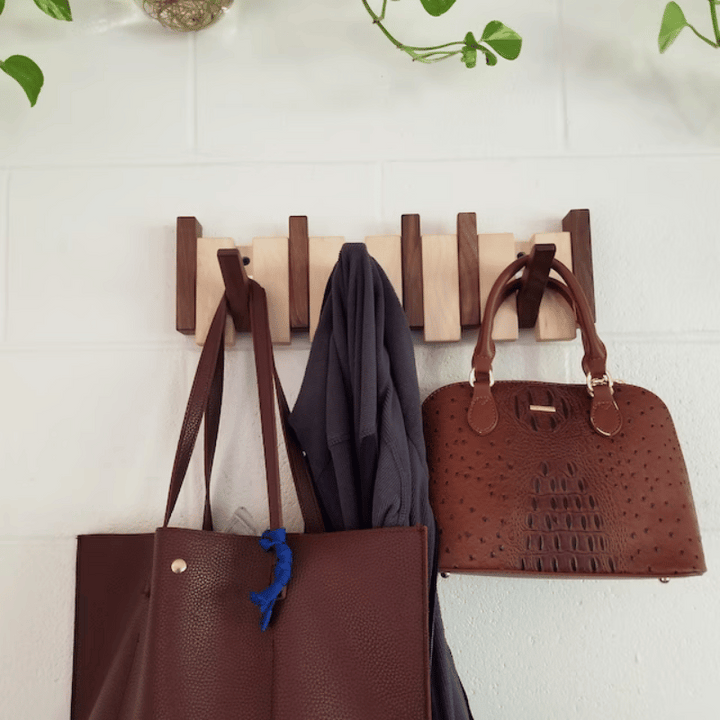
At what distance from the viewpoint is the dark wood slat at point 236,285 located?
80cm

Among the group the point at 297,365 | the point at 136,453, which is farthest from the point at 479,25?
the point at 136,453

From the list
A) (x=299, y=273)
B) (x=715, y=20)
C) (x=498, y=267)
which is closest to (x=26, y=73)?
(x=299, y=273)

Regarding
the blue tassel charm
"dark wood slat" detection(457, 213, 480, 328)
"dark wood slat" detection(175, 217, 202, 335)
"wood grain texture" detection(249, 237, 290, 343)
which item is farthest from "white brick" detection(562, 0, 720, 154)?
the blue tassel charm

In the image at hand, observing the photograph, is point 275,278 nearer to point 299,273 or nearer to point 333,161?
point 299,273

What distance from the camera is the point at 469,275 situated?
0.90 metres

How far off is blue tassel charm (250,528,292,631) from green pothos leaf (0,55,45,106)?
0.65 metres

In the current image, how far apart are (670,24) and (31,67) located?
2.79ft

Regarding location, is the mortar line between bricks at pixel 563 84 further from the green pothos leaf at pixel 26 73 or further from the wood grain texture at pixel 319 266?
the green pothos leaf at pixel 26 73

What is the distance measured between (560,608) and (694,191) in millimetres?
617

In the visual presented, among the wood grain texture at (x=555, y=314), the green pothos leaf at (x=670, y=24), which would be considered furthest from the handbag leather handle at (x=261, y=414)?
the green pothos leaf at (x=670, y=24)

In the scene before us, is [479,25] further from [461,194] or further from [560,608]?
[560,608]

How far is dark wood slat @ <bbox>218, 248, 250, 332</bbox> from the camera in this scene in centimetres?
80

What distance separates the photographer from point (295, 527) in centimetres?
90

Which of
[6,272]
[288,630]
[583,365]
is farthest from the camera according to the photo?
[6,272]
